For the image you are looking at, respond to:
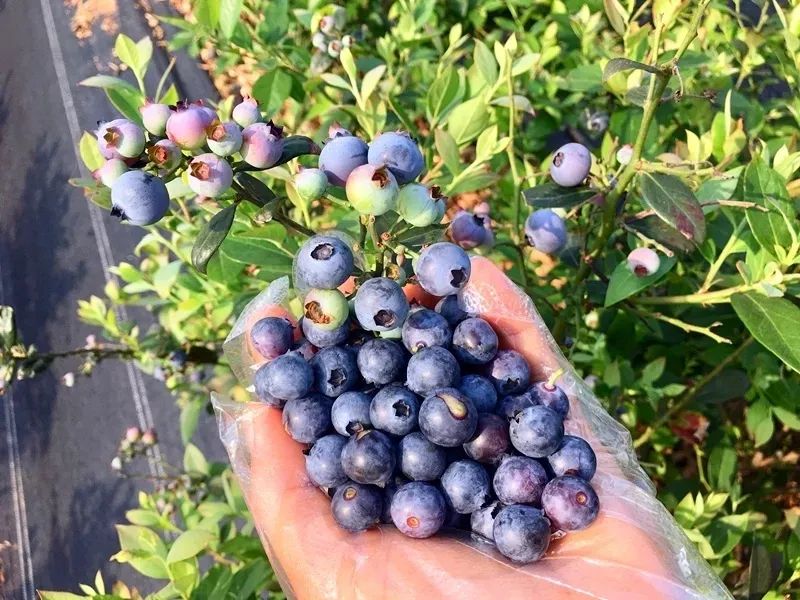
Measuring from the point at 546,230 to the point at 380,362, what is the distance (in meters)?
0.53

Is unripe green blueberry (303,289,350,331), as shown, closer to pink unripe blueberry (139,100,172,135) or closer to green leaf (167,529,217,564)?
pink unripe blueberry (139,100,172,135)

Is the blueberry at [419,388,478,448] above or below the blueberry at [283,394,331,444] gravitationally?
above

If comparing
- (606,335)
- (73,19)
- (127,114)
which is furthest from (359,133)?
(73,19)

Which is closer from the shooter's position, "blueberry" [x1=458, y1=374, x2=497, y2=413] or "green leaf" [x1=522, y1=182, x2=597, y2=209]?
"blueberry" [x1=458, y1=374, x2=497, y2=413]

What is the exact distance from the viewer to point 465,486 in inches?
37.2

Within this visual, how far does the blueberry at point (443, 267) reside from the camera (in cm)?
95

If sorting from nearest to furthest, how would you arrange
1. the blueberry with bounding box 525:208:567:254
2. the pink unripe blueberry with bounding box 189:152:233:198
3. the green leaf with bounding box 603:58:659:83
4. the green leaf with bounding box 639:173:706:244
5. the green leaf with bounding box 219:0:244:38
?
the pink unripe blueberry with bounding box 189:152:233:198 < the green leaf with bounding box 603:58:659:83 < the green leaf with bounding box 639:173:706:244 < the blueberry with bounding box 525:208:567:254 < the green leaf with bounding box 219:0:244:38

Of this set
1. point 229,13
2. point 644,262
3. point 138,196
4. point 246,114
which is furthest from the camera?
point 229,13

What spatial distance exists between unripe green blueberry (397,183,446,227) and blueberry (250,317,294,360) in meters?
0.31

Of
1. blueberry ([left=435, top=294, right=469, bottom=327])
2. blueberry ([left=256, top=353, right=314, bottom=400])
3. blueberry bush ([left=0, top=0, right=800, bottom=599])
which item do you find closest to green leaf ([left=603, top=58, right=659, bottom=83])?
blueberry bush ([left=0, top=0, right=800, bottom=599])

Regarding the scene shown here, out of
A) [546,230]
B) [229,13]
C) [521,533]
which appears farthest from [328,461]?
[229,13]

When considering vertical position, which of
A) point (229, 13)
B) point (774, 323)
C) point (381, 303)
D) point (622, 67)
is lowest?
point (774, 323)

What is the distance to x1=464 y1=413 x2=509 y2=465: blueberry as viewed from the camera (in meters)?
0.97

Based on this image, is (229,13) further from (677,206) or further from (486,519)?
(486,519)
